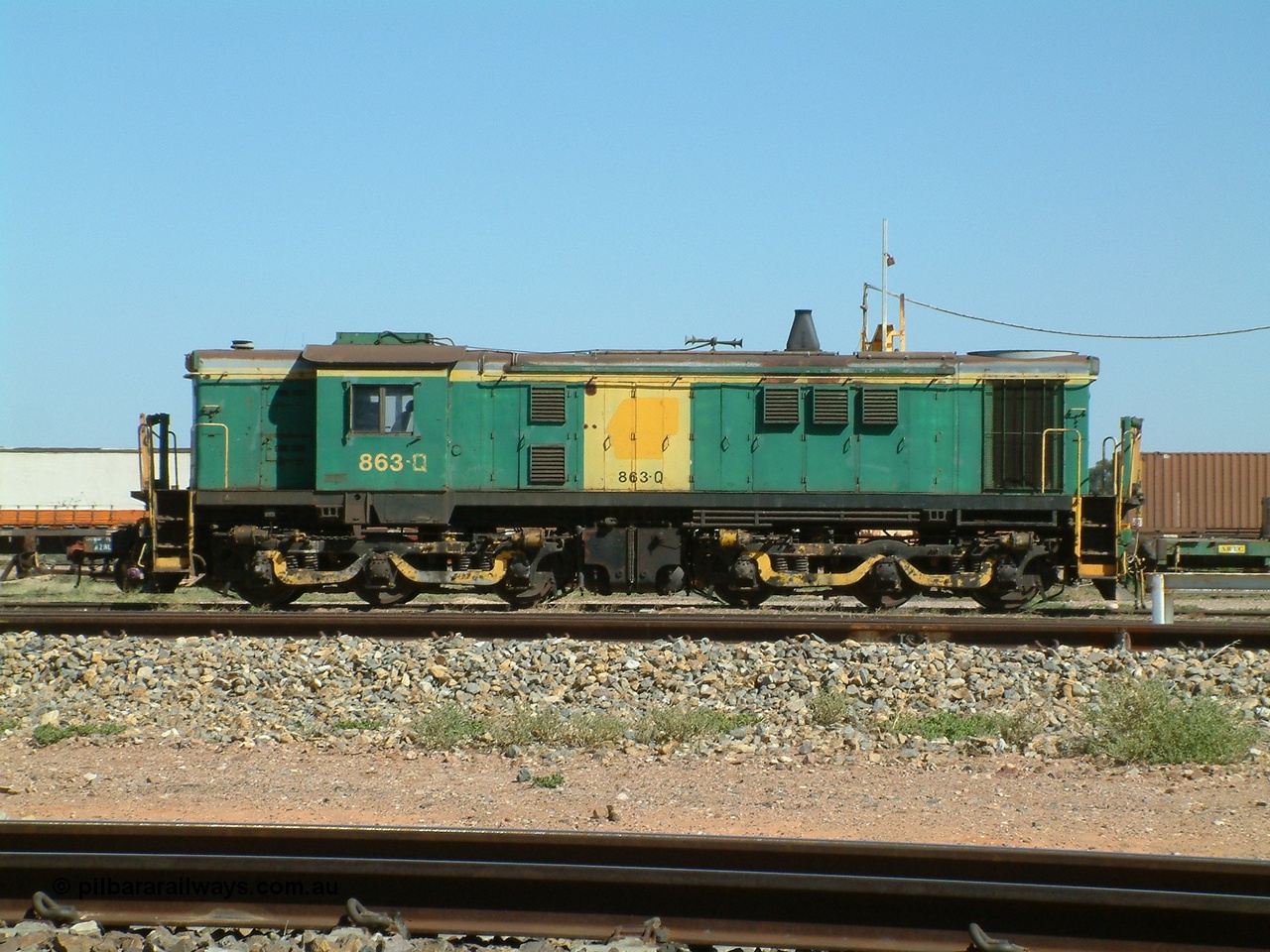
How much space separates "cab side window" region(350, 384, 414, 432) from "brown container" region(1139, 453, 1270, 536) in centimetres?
1838

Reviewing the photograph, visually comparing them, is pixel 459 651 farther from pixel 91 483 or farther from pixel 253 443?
pixel 91 483

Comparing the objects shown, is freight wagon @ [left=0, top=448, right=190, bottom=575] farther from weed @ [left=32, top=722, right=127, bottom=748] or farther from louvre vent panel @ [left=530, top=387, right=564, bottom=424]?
weed @ [left=32, top=722, right=127, bottom=748]

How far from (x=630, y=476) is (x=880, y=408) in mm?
3519

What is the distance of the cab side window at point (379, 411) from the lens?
1550 cm

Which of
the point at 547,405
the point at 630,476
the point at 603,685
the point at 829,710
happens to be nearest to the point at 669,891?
the point at 829,710

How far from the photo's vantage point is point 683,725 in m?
8.68

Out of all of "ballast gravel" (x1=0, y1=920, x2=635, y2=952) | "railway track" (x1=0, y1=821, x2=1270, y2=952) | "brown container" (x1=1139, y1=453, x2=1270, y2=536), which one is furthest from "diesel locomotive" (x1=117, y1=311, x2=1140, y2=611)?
"brown container" (x1=1139, y1=453, x2=1270, y2=536)

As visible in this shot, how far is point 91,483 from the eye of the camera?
34.6m

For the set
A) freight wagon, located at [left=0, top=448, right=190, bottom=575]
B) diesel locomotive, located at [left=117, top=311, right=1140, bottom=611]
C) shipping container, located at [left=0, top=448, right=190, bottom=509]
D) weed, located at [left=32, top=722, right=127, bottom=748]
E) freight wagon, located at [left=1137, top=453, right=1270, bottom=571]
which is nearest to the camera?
weed, located at [left=32, top=722, right=127, bottom=748]

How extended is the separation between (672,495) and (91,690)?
7607mm

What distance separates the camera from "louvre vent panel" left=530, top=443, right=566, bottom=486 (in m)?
15.8

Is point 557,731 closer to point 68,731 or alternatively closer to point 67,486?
point 68,731

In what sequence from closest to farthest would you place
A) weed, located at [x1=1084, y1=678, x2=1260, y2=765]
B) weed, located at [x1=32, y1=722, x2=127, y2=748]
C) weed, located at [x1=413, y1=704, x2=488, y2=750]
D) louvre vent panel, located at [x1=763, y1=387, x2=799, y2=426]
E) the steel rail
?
weed, located at [x1=1084, y1=678, x2=1260, y2=765]
weed, located at [x1=413, y1=704, x2=488, y2=750]
weed, located at [x1=32, y1=722, x2=127, y2=748]
the steel rail
louvre vent panel, located at [x1=763, y1=387, x2=799, y2=426]

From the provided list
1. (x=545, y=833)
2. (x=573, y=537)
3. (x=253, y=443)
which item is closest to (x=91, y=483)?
(x=253, y=443)
